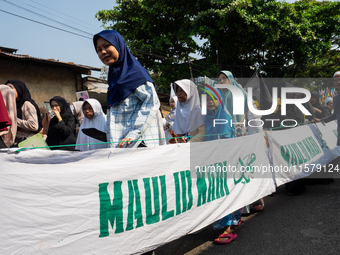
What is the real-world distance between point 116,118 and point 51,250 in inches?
46.9

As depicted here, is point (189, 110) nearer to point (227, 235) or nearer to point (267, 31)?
point (227, 235)

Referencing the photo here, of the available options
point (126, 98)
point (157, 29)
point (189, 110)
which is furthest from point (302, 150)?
point (157, 29)

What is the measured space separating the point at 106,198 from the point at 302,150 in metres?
3.80

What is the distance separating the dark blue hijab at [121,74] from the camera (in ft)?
8.29

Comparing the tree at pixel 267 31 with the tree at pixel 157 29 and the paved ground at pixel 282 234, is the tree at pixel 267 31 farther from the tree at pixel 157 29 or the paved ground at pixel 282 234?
the paved ground at pixel 282 234

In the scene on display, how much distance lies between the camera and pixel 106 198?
6.82 ft

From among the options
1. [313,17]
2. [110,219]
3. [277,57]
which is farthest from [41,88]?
[313,17]

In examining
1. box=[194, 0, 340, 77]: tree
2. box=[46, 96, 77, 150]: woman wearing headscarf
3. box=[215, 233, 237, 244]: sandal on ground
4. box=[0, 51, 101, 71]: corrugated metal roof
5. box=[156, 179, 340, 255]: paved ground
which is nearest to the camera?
box=[156, 179, 340, 255]: paved ground

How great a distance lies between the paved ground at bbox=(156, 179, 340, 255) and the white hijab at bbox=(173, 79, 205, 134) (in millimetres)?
1348

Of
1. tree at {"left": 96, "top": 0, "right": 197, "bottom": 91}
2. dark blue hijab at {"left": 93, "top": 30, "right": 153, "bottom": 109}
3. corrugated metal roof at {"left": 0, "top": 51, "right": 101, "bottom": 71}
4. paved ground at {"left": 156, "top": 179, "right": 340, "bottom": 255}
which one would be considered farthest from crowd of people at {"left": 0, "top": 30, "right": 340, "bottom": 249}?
tree at {"left": 96, "top": 0, "right": 197, "bottom": 91}

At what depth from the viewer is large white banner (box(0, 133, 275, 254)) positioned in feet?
5.76

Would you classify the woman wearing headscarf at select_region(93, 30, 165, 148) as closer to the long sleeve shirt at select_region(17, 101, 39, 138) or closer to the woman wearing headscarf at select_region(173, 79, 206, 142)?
the woman wearing headscarf at select_region(173, 79, 206, 142)

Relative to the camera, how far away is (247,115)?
15.0ft

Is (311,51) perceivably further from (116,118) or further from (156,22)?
(116,118)
